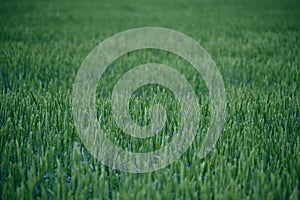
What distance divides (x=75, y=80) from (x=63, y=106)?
36.4 inches

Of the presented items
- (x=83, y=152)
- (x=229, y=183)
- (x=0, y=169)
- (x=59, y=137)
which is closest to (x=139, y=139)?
(x=83, y=152)

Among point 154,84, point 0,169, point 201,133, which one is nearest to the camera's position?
point 0,169

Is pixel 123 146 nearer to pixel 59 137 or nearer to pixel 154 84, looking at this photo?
pixel 59 137

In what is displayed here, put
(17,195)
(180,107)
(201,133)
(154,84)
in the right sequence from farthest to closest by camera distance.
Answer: (154,84), (180,107), (201,133), (17,195)

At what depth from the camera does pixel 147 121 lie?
7.52 feet

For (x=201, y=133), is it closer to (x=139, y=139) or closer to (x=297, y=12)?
(x=139, y=139)

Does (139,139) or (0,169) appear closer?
(0,169)

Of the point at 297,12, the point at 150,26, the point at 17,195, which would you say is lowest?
the point at 17,195

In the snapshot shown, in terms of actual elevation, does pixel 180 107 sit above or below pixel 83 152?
above

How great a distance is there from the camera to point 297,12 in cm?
872

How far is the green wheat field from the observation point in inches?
60.6

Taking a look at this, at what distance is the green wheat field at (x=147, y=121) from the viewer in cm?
154

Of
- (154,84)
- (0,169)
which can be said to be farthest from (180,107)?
(0,169)

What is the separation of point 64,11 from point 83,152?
7817 millimetres
